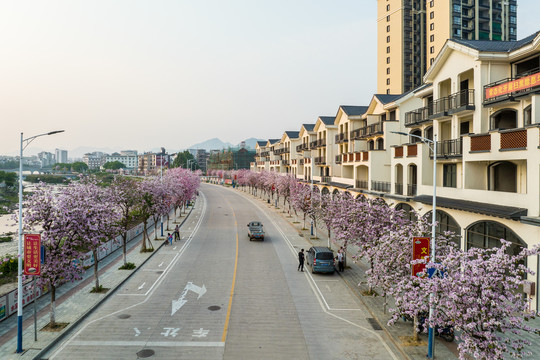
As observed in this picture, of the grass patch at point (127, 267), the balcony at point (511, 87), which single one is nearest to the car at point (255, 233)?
the grass patch at point (127, 267)

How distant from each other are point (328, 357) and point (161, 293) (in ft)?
36.7

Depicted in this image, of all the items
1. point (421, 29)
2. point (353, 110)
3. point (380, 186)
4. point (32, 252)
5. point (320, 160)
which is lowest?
point (32, 252)

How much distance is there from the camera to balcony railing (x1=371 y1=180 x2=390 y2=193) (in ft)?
119

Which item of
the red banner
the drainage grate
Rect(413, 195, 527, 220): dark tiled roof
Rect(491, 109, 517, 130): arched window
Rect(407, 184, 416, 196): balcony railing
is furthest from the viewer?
Rect(407, 184, 416, 196): balcony railing

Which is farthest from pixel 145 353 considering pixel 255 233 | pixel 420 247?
pixel 255 233

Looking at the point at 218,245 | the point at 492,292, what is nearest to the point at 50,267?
the point at 492,292

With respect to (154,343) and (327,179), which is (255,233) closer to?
(154,343)

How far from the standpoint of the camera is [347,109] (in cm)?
4994

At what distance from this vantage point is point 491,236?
20484mm

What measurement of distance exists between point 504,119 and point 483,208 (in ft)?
23.3

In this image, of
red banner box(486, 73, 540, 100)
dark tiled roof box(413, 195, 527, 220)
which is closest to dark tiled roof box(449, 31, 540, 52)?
red banner box(486, 73, 540, 100)

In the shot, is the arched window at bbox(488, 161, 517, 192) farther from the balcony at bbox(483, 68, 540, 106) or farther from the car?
the car

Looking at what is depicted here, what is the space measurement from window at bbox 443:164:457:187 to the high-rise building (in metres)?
50.5

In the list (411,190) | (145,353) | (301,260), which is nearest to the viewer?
(145,353)
